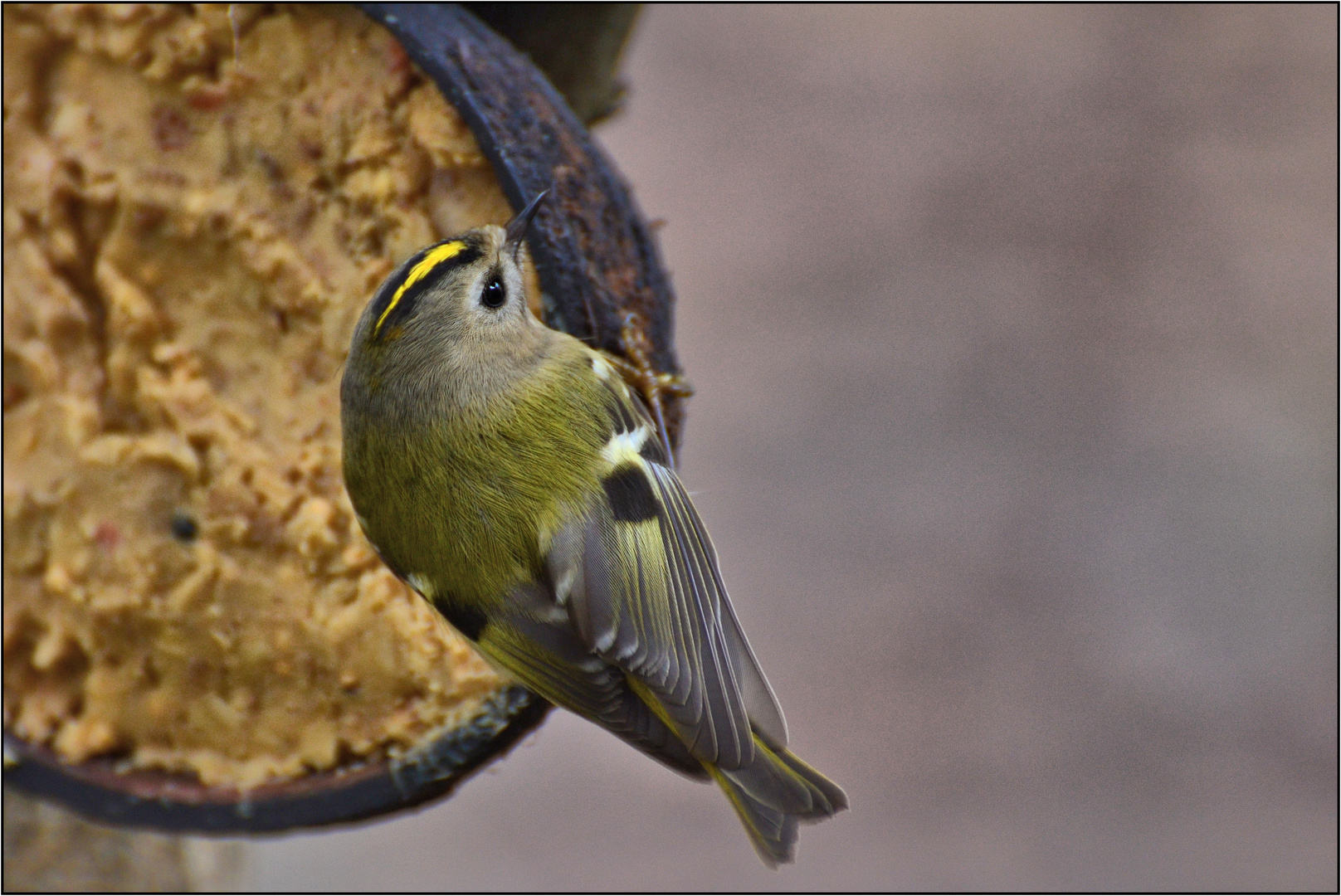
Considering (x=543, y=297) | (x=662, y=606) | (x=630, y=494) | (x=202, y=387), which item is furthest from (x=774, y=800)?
(x=202, y=387)

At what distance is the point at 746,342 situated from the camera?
3.15 meters

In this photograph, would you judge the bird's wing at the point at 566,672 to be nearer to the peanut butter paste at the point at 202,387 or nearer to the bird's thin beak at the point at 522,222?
the peanut butter paste at the point at 202,387

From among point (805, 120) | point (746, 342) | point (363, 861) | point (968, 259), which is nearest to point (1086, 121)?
point (968, 259)

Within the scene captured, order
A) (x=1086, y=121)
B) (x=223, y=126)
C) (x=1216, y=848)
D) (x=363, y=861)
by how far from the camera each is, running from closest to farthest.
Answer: (x=223, y=126) < (x=1216, y=848) < (x=363, y=861) < (x=1086, y=121)

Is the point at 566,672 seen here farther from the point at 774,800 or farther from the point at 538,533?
the point at 774,800

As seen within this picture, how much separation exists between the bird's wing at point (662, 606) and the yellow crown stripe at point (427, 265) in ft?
0.87

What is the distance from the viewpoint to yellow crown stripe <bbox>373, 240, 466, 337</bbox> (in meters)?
1.27

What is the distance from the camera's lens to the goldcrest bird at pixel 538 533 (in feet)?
4.31

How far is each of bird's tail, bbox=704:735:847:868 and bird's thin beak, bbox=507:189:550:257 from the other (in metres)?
0.61

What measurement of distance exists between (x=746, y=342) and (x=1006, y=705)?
109 cm

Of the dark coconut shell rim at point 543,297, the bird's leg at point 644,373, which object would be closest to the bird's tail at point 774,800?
the dark coconut shell rim at point 543,297

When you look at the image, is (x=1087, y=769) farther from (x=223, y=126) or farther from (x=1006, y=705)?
(x=223, y=126)

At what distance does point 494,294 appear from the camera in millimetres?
1364

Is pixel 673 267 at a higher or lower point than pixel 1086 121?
A: lower
